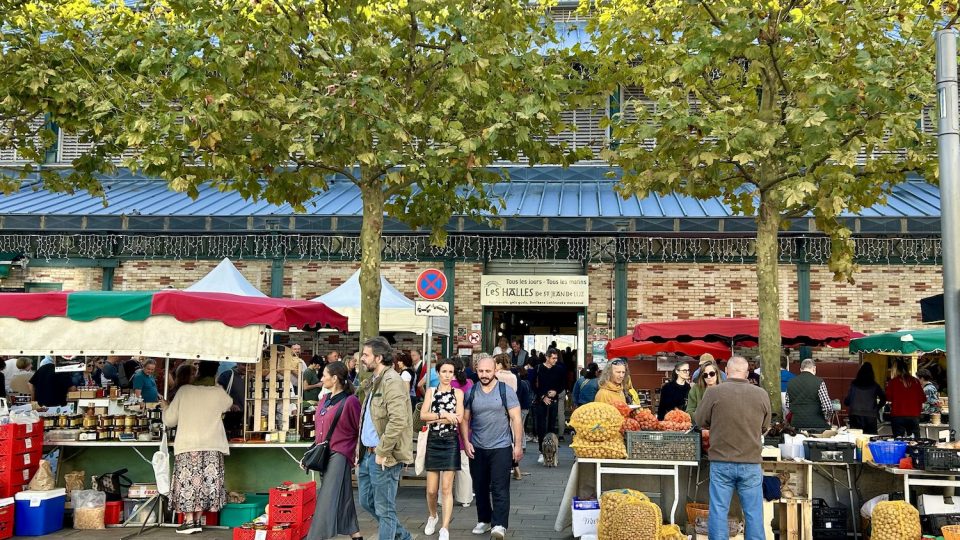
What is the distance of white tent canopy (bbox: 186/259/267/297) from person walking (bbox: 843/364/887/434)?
33.0 ft

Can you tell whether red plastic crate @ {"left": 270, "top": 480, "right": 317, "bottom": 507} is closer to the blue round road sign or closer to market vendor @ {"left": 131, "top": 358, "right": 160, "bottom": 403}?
the blue round road sign

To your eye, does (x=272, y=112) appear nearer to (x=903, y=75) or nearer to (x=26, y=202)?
(x=903, y=75)

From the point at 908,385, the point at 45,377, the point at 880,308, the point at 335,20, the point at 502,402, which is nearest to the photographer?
the point at 502,402

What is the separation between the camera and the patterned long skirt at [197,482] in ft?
30.8

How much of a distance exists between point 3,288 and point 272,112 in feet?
41.7

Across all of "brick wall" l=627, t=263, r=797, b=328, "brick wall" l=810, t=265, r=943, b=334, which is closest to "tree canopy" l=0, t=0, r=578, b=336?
"brick wall" l=627, t=263, r=797, b=328

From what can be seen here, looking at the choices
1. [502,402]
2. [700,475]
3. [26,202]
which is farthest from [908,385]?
[26,202]

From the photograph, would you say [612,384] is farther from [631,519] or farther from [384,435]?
[384,435]

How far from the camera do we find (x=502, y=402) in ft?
30.0

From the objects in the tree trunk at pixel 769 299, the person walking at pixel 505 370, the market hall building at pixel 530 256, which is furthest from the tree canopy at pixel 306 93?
the market hall building at pixel 530 256

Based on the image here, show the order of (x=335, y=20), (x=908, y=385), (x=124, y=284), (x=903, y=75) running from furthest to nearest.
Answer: (x=124, y=284), (x=908, y=385), (x=335, y=20), (x=903, y=75)

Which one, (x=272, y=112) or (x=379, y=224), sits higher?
(x=272, y=112)

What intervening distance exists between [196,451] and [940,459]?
7229 mm

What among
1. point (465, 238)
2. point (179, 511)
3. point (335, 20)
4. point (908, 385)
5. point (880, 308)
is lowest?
point (179, 511)
